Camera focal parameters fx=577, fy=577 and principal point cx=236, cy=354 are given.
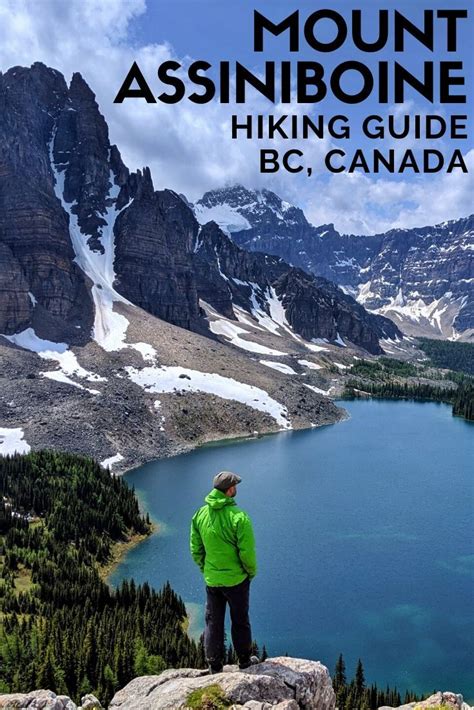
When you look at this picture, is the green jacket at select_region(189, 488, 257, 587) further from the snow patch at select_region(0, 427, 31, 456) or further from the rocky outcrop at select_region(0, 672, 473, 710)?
the snow patch at select_region(0, 427, 31, 456)

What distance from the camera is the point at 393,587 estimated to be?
41.8 meters

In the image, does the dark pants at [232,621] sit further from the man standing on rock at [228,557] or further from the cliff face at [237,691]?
the cliff face at [237,691]

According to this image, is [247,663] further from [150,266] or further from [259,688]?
[150,266]

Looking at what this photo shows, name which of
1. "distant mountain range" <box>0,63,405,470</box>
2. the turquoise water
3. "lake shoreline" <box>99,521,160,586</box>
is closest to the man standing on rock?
the turquoise water

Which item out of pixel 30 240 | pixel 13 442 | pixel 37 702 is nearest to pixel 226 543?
pixel 37 702

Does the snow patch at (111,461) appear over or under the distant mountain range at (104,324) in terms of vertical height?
under

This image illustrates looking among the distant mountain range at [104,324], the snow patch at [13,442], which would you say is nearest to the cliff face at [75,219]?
the distant mountain range at [104,324]

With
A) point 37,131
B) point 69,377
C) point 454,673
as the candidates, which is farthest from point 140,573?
point 37,131

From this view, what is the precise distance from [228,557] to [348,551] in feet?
133

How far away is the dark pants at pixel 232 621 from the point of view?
37.7 feet

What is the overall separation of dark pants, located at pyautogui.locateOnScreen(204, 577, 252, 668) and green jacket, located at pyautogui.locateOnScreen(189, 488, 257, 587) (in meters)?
0.21

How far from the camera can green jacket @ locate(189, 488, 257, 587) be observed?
441 inches

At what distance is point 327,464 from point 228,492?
73.8 metres

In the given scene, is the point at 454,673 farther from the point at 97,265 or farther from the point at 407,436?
the point at 97,265
